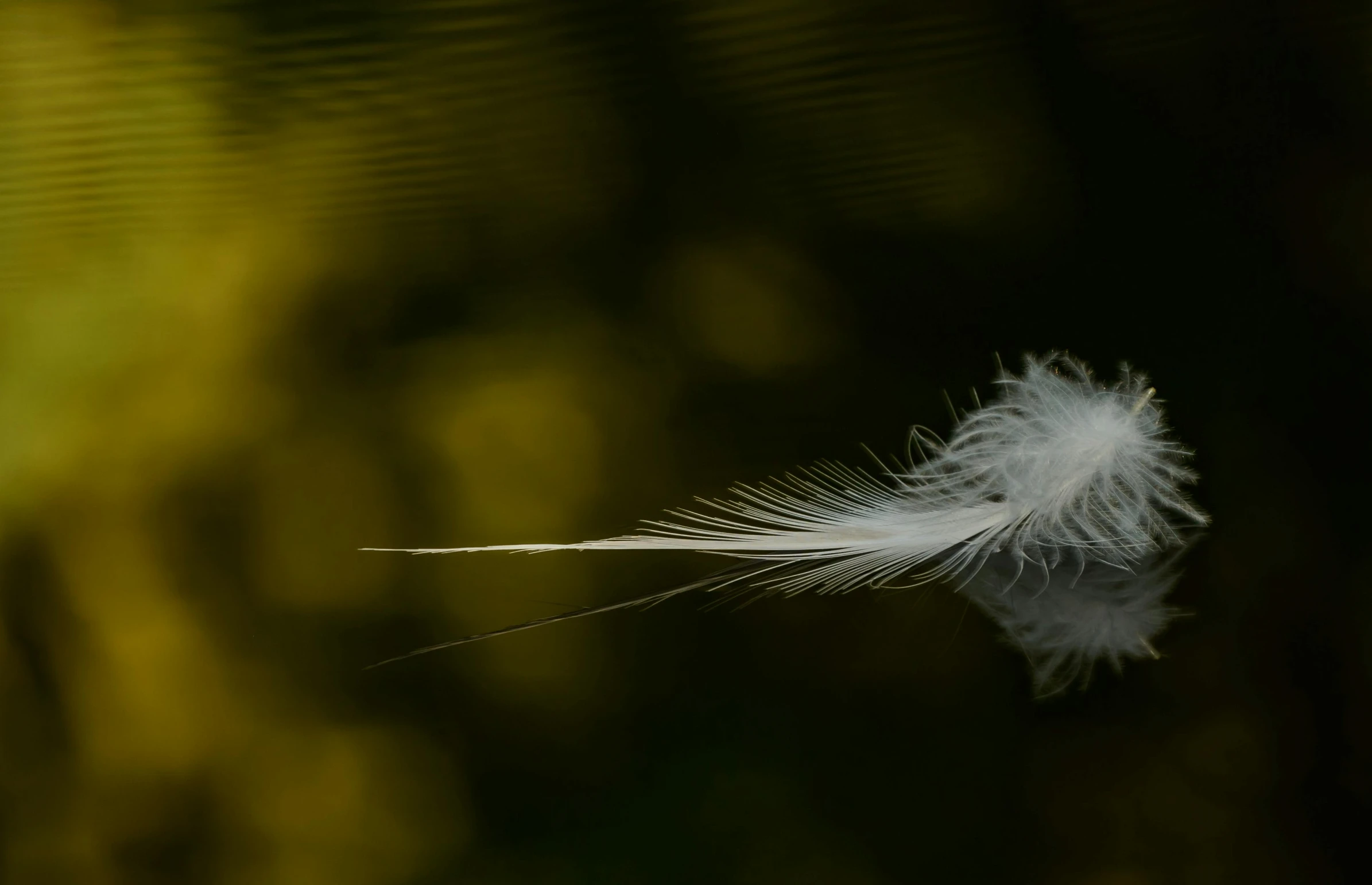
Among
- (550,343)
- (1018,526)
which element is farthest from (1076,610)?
(550,343)

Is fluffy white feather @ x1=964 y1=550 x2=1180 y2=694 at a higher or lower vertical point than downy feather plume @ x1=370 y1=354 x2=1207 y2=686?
lower

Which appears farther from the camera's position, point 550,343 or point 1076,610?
point 550,343

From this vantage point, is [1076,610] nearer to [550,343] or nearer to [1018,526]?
[1018,526]

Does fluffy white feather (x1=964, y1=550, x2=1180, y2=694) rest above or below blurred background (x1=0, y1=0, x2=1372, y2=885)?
below

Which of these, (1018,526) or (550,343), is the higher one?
(550,343)

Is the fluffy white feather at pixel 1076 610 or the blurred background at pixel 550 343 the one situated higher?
the blurred background at pixel 550 343
